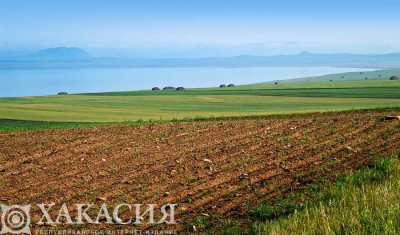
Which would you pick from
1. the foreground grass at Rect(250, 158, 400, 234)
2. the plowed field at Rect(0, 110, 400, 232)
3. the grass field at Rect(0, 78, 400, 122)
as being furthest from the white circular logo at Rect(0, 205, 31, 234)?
the grass field at Rect(0, 78, 400, 122)

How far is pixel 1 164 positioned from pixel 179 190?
23.3ft

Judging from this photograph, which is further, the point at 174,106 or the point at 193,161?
the point at 174,106

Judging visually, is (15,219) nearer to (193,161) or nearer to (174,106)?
(193,161)

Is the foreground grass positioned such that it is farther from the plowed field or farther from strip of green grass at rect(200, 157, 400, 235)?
the plowed field

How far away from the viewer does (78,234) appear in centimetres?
1029

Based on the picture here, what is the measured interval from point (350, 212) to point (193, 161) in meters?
6.99

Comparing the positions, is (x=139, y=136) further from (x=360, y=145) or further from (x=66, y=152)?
(x=360, y=145)

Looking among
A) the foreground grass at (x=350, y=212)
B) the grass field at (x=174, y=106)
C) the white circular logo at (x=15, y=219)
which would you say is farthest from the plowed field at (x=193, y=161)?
the grass field at (x=174, y=106)

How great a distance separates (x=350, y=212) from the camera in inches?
356

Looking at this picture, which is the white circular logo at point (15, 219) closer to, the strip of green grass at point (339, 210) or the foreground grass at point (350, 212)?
the strip of green grass at point (339, 210)

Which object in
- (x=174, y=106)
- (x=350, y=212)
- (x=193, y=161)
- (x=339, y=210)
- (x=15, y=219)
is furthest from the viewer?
(x=174, y=106)

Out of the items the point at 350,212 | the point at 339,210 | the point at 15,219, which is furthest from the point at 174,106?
the point at 350,212

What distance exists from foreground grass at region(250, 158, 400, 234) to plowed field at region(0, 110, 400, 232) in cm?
146

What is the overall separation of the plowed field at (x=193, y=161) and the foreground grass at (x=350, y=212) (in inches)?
→ 57.5
